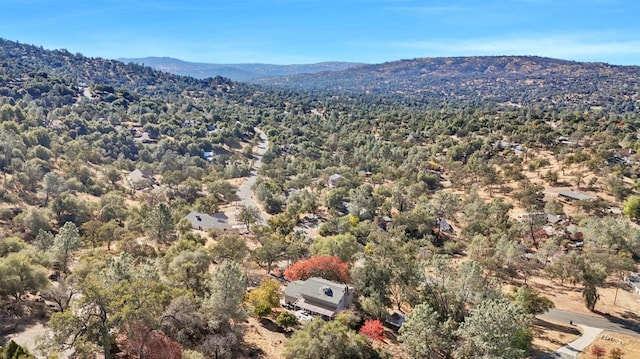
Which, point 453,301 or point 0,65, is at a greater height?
point 0,65

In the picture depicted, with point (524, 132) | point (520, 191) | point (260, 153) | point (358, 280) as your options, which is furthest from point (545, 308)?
point (260, 153)

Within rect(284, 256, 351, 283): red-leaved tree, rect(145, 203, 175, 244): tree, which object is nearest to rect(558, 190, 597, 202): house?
rect(284, 256, 351, 283): red-leaved tree

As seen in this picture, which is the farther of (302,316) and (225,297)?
(302,316)

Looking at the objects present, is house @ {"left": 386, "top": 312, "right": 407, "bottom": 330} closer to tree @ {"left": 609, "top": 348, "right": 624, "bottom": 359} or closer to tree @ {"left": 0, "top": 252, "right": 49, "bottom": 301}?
tree @ {"left": 609, "top": 348, "right": 624, "bottom": 359}

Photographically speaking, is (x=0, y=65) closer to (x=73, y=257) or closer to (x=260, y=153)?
(x=260, y=153)

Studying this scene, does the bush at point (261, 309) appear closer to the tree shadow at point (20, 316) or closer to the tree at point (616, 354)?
the tree shadow at point (20, 316)

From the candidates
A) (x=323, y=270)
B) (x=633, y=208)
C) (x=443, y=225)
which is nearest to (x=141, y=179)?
(x=323, y=270)

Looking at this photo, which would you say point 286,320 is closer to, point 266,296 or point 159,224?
point 266,296
